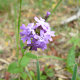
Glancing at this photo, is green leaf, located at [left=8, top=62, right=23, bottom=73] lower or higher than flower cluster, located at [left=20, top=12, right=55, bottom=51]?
lower

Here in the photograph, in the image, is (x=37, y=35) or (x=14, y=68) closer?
(x=37, y=35)

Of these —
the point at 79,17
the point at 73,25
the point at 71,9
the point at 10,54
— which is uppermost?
the point at 71,9

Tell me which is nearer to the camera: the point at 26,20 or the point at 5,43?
the point at 5,43

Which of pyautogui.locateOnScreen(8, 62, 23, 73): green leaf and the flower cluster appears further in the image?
pyautogui.locateOnScreen(8, 62, 23, 73): green leaf

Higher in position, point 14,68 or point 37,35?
point 37,35

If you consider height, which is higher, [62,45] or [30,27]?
[30,27]

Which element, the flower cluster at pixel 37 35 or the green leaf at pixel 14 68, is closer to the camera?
the flower cluster at pixel 37 35

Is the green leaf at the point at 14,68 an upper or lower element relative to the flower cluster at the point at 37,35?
lower

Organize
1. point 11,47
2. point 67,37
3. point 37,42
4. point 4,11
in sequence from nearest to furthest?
point 37,42 → point 11,47 → point 67,37 → point 4,11

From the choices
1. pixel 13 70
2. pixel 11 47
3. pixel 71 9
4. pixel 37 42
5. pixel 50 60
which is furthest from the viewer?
pixel 71 9

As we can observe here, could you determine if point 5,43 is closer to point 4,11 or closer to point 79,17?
point 4,11

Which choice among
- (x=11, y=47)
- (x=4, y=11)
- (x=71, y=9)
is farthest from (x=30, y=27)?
(x=71, y=9)
